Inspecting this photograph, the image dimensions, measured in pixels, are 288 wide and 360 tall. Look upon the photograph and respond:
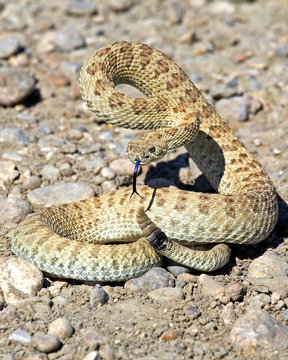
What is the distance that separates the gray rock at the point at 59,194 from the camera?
7859 mm

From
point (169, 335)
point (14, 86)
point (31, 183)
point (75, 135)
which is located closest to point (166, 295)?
point (169, 335)

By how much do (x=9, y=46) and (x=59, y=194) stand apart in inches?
225

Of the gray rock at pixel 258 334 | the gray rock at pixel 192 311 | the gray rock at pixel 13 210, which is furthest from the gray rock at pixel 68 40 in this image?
the gray rock at pixel 258 334

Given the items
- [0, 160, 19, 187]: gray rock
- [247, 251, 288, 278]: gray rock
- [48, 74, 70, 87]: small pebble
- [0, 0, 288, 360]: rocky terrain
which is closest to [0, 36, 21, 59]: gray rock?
[0, 0, 288, 360]: rocky terrain

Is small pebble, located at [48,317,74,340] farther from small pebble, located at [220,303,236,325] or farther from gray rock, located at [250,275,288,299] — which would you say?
gray rock, located at [250,275,288,299]

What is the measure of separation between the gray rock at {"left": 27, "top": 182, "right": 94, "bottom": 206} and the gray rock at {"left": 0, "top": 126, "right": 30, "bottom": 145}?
1.60 metres

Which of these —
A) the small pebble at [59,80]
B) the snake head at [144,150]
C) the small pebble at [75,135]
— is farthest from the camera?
the small pebble at [59,80]

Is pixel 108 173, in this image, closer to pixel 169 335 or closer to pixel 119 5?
pixel 169 335

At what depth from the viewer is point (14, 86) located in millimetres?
10734

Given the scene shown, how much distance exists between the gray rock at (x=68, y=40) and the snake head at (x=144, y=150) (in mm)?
6350

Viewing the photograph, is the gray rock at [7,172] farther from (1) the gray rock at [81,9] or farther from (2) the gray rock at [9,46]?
(1) the gray rock at [81,9]

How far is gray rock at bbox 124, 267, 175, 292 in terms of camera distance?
6.20 meters

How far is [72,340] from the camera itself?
5.39 meters

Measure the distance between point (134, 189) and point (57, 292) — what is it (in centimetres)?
165
